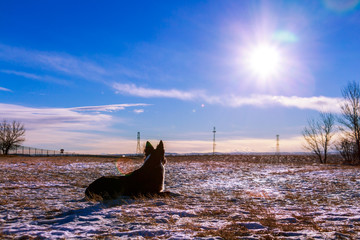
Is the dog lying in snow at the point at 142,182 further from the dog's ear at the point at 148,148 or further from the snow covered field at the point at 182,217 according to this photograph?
the snow covered field at the point at 182,217

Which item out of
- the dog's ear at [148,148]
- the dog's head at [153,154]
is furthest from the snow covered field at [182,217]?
the dog's ear at [148,148]

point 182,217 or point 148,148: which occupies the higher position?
point 148,148

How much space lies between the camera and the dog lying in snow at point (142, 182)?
9.59 m

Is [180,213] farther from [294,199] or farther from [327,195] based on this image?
[327,195]

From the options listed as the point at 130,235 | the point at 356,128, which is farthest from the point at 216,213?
the point at 356,128

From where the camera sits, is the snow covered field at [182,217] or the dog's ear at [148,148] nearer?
the snow covered field at [182,217]

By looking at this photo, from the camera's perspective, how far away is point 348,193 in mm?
11133

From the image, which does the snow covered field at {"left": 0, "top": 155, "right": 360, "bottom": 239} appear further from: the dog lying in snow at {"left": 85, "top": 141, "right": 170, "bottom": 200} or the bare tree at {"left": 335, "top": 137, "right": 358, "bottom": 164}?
the bare tree at {"left": 335, "top": 137, "right": 358, "bottom": 164}

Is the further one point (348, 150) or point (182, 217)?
point (348, 150)

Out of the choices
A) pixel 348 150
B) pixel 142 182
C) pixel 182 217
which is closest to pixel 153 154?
pixel 142 182

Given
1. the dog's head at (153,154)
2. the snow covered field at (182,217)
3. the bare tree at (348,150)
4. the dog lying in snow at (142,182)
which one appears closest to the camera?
the snow covered field at (182,217)

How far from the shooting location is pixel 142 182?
991 centimetres

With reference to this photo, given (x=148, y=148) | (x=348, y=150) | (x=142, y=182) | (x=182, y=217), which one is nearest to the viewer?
(x=182, y=217)

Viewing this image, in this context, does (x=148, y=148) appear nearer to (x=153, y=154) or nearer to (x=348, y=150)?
(x=153, y=154)
